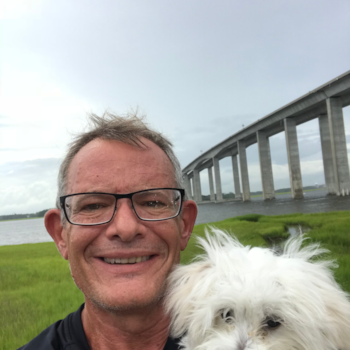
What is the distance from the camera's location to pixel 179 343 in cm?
180

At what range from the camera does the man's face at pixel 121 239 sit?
1706 mm

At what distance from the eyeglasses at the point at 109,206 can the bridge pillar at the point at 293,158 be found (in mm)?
27131

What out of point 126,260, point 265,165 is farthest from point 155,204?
point 265,165

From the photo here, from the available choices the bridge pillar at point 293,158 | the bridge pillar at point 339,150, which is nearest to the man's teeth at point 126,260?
the bridge pillar at point 339,150

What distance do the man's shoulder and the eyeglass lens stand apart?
83cm

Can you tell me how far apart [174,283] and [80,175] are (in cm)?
99

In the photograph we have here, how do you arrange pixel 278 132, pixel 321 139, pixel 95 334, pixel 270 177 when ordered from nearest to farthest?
pixel 95 334, pixel 321 139, pixel 278 132, pixel 270 177

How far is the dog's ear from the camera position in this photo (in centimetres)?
158

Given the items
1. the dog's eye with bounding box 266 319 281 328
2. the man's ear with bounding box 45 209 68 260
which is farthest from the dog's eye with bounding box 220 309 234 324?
the man's ear with bounding box 45 209 68 260

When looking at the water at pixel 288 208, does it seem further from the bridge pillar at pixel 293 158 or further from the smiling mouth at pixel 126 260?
the smiling mouth at pixel 126 260

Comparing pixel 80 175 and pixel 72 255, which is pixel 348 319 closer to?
pixel 72 255

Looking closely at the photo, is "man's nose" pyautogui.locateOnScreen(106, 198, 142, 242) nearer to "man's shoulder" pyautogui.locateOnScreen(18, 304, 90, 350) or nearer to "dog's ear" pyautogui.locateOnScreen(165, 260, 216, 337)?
"dog's ear" pyautogui.locateOnScreen(165, 260, 216, 337)

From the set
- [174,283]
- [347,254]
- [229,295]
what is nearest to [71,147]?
[174,283]

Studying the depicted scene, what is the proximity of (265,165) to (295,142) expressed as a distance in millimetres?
4408
